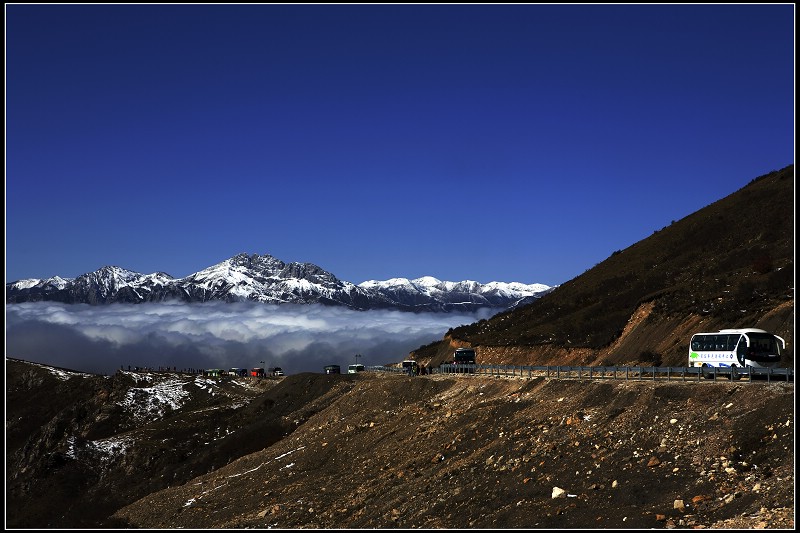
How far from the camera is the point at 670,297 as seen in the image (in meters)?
83.5

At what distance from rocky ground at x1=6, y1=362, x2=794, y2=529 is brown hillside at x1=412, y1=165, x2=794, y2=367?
17036mm

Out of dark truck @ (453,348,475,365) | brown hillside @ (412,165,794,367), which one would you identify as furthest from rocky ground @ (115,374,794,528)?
dark truck @ (453,348,475,365)

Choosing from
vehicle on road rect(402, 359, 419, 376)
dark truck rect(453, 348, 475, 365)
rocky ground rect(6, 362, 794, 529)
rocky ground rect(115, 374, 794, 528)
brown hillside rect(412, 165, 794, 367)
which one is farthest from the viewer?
vehicle on road rect(402, 359, 419, 376)

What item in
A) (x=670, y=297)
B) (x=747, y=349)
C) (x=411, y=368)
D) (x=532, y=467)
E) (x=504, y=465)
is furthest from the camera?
(x=411, y=368)

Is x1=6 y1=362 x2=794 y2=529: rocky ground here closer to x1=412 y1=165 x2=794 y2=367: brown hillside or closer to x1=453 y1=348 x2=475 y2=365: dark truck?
x1=412 y1=165 x2=794 y2=367: brown hillside

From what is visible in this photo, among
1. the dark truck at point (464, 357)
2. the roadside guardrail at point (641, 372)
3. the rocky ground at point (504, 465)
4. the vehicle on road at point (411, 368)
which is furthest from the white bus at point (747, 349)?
the vehicle on road at point (411, 368)

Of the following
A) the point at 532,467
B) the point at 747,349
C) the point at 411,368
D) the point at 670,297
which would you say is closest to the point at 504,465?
the point at 532,467

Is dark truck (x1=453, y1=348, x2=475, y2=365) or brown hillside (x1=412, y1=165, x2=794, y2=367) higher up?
brown hillside (x1=412, y1=165, x2=794, y2=367)

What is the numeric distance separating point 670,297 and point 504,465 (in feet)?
166

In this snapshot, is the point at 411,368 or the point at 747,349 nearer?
the point at 747,349

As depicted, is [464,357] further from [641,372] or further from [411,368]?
[641,372]

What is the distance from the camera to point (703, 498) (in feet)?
91.1

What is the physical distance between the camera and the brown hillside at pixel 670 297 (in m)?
69.1

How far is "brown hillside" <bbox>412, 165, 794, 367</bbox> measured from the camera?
69062 millimetres
